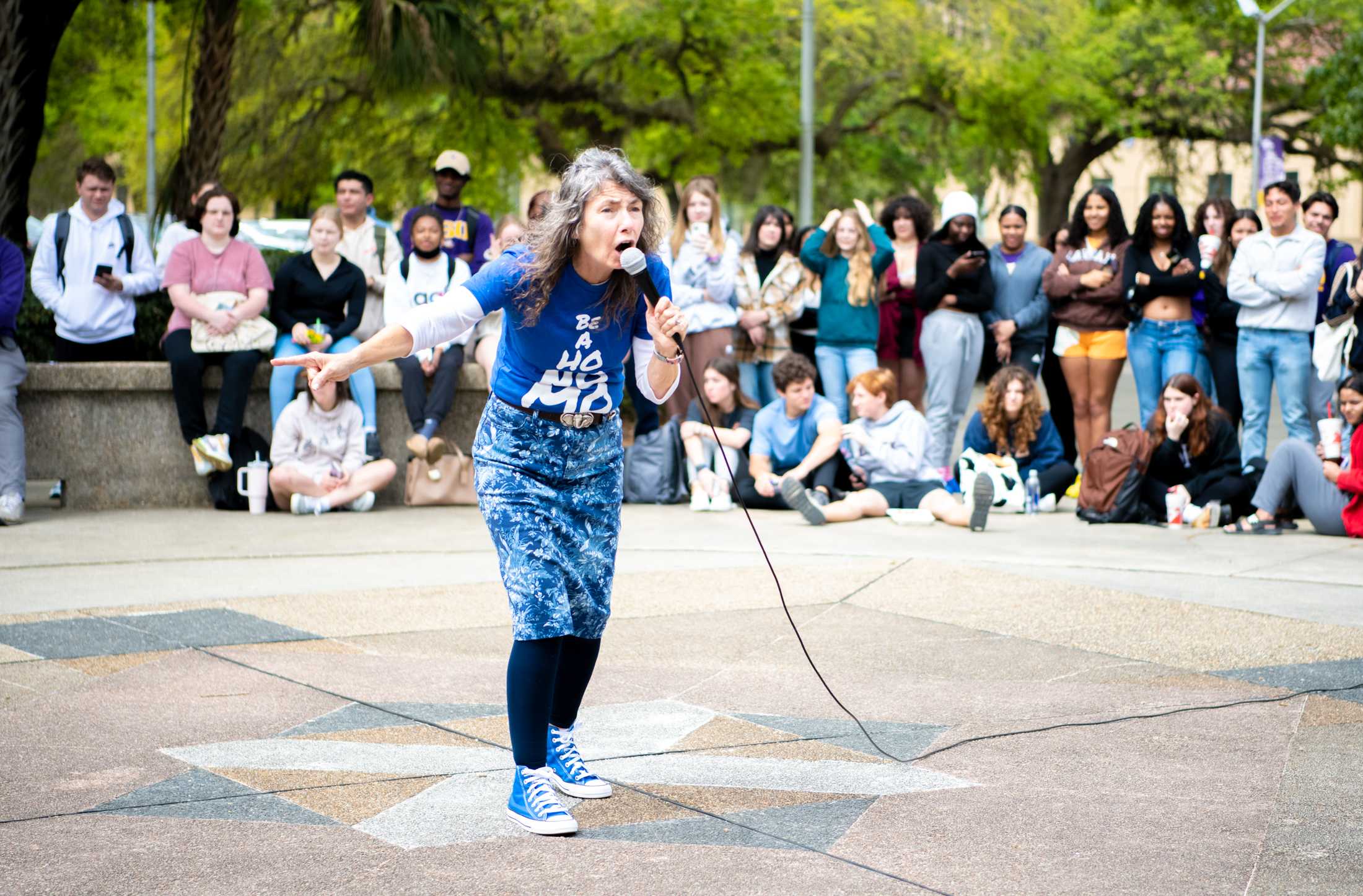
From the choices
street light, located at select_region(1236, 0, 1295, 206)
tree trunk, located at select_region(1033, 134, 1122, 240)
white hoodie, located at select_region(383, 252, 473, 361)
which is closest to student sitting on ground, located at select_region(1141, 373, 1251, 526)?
white hoodie, located at select_region(383, 252, 473, 361)

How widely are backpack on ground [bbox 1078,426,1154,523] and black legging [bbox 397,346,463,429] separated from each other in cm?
402

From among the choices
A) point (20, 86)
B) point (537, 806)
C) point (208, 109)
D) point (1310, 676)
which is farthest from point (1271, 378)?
point (208, 109)

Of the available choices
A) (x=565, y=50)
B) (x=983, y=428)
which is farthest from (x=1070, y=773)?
(x=565, y=50)

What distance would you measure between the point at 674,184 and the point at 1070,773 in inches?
922

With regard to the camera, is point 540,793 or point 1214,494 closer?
point 540,793

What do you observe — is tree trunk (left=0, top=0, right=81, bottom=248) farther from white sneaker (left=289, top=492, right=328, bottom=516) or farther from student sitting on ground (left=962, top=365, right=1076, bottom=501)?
student sitting on ground (left=962, top=365, right=1076, bottom=501)

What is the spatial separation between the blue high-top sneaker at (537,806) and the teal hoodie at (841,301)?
6941 mm

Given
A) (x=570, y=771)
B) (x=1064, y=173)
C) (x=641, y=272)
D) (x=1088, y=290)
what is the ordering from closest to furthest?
1. (x=641, y=272)
2. (x=570, y=771)
3. (x=1088, y=290)
4. (x=1064, y=173)

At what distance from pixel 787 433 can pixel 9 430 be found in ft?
15.1

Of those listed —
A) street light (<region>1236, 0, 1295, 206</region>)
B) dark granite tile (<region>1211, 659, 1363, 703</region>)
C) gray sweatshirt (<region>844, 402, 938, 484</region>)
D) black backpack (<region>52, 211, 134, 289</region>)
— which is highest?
street light (<region>1236, 0, 1295, 206</region>)

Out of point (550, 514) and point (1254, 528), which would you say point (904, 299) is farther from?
point (550, 514)

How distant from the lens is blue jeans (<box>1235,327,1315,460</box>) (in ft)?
32.4

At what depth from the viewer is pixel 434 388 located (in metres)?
10.5

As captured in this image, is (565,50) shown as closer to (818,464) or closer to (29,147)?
(29,147)
